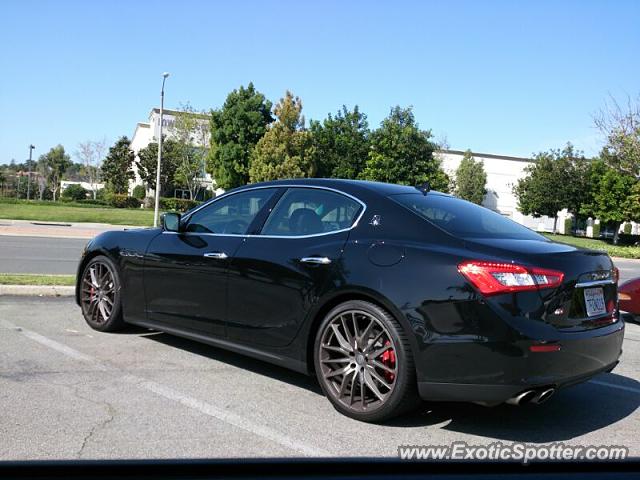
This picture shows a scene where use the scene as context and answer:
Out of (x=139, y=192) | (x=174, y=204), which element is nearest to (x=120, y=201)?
(x=139, y=192)

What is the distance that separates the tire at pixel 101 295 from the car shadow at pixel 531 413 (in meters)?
1.40

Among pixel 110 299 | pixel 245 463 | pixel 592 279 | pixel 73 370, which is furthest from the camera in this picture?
pixel 110 299

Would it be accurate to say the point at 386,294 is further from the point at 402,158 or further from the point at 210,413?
the point at 402,158

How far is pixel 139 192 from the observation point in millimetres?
57438

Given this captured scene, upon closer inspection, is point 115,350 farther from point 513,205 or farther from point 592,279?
point 513,205

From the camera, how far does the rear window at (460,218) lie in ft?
12.5

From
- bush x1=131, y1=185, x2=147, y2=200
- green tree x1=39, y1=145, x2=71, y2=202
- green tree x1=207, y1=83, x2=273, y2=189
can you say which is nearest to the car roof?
green tree x1=207, y1=83, x2=273, y2=189

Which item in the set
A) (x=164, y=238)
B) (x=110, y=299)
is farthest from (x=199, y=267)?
(x=110, y=299)

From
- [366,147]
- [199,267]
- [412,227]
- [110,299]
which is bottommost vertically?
[110,299]

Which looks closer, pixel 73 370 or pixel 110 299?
pixel 73 370

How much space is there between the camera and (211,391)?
4.14m

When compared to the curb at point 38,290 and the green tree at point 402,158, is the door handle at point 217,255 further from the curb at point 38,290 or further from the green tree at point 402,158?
the green tree at point 402,158

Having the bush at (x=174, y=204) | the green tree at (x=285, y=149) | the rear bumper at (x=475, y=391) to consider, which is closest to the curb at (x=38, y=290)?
the rear bumper at (x=475, y=391)

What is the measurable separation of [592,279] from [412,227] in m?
1.17
